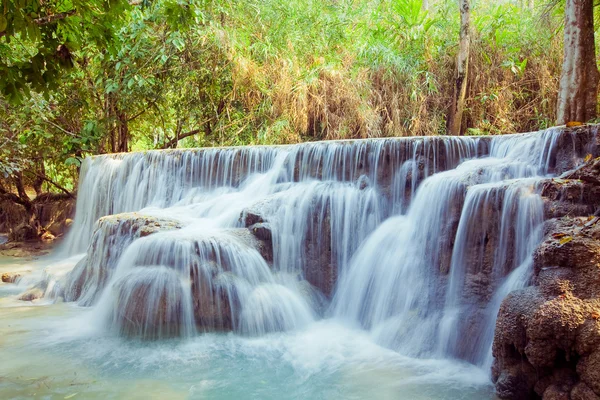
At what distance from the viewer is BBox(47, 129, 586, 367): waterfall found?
4379 millimetres

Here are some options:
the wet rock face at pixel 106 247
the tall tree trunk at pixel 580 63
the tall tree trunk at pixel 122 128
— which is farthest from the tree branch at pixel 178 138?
the tall tree trunk at pixel 580 63

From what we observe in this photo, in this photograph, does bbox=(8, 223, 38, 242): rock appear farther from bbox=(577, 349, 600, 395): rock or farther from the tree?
bbox=(577, 349, 600, 395): rock

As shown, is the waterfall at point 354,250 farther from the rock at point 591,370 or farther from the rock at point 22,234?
the rock at point 22,234

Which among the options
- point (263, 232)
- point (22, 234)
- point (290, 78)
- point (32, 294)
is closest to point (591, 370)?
A: point (263, 232)

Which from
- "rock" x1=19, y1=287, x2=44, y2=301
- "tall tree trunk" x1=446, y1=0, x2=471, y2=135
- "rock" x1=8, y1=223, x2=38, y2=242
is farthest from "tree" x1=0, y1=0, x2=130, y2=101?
"rock" x1=8, y1=223, x2=38, y2=242

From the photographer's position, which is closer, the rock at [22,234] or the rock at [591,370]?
the rock at [591,370]

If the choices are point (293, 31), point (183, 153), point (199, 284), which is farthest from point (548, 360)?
point (293, 31)

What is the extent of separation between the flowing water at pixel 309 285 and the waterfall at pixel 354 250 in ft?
0.06

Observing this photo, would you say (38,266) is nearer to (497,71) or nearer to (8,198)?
(8,198)

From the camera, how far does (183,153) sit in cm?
870

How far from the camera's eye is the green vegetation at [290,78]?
941 centimetres

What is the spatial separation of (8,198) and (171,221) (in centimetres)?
793

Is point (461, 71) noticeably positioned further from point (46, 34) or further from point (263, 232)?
point (46, 34)

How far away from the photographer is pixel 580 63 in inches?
248
